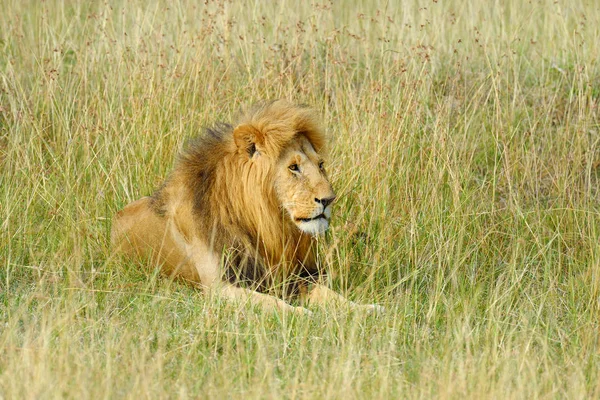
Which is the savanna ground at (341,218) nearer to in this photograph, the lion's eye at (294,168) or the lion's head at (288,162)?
the lion's head at (288,162)

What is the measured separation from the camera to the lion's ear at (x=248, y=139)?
15.4 ft

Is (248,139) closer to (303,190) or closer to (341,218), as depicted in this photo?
(303,190)

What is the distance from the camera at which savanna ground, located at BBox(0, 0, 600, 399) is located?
3775 millimetres

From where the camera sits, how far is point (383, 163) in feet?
18.5

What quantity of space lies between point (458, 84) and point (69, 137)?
2450 mm

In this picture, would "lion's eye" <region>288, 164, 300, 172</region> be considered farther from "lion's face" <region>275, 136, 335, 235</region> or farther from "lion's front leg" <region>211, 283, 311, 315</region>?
"lion's front leg" <region>211, 283, 311, 315</region>

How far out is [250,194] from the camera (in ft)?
15.7

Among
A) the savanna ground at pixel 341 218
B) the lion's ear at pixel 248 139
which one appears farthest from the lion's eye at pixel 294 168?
the savanna ground at pixel 341 218

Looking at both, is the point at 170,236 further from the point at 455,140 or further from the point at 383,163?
the point at 455,140

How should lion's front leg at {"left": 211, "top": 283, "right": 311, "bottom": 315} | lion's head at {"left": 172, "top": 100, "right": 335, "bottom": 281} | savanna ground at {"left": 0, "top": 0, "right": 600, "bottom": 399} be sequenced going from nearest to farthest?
savanna ground at {"left": 0, "top": 0, "right": 600, "bottom": 399}
lion's front leg at {"left": 211, "top": 283, "right": 311, "bottom": 315}
lion's head at {"left": 172, "top": 100, "right": 335, "bottom": 281}

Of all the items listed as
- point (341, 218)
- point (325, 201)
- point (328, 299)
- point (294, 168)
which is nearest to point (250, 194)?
point (294, 168)

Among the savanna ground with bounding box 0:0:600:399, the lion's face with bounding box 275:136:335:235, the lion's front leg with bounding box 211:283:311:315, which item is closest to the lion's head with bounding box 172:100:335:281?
the lion's face with bounding box 275:136:335:235

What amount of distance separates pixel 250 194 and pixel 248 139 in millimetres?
240

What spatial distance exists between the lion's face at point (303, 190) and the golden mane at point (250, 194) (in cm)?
5
